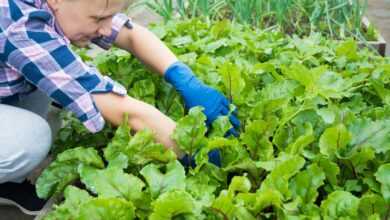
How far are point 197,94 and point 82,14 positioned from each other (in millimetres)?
397

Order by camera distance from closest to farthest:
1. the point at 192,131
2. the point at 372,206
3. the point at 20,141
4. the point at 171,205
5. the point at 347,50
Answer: the point at 171,205, the point at 372,206, the point at 192,131, the point at 20,141, the point at 347,50

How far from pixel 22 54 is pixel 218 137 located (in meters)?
0.49

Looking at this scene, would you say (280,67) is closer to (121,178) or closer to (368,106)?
(368,106)

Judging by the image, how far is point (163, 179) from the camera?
1.44 m

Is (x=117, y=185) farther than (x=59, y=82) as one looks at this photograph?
No

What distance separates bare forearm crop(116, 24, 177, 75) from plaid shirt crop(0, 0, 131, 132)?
394mm

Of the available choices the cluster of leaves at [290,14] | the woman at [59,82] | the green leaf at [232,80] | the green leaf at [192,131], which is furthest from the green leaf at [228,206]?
the cluster of leaves at [290,14]

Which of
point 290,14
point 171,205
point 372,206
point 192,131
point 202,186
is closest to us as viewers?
point 171,205

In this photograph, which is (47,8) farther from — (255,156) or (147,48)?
(255,156)

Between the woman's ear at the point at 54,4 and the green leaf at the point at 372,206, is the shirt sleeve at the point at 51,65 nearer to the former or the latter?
the woman's ear at the point at 54,4

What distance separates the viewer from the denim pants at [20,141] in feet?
5.73

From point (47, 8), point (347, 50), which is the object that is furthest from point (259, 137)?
point (347, 50)

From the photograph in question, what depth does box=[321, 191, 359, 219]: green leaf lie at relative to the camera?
136cm

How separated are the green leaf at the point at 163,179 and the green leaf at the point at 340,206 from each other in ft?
0.96
